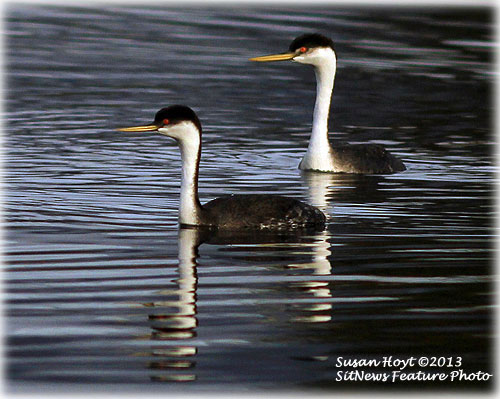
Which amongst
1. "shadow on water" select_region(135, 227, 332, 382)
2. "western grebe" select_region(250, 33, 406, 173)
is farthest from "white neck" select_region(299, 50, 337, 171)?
"shadow on water" select_region(135, 227, 332, 382)


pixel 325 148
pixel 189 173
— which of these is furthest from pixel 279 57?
pixel 189 173

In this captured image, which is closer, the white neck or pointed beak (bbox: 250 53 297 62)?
the white neck

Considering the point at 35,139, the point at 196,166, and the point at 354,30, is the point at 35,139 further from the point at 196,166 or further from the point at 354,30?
the point at 354,30

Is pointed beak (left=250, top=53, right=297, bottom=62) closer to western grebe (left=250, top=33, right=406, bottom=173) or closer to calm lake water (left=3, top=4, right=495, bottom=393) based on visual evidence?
A: western grebe (left=250, top=33, right=406, bottom=173)

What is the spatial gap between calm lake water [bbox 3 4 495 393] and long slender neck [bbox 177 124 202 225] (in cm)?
28

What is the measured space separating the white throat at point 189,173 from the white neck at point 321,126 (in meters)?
4.29

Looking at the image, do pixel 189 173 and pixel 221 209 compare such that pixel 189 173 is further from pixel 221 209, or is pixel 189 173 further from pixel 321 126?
pixel 321 126

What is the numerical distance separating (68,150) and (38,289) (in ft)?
25.0

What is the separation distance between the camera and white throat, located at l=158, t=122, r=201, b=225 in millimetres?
12578

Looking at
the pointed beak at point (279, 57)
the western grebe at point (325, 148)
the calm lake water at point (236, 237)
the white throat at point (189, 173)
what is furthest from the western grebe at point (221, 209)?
the pointed beak at point (279, 57)

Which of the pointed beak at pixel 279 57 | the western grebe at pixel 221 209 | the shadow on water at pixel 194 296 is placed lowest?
the shadow on water at pixel 194 296

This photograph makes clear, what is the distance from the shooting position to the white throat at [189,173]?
→ 12578mm

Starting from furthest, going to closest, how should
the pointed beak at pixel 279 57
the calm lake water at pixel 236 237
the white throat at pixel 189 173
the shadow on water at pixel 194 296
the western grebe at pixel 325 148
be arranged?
the pointed beak at pixel 279 57 → the western grebe at pixel 325 148 → the white throat at pixel 189 173 → the calm lake water at pixel 236 237 → the shadow on water at pixel 194 296

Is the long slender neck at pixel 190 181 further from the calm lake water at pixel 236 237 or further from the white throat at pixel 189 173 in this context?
the calm lake water at pixel 236 237
